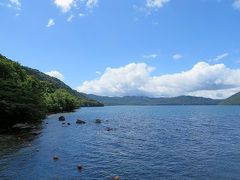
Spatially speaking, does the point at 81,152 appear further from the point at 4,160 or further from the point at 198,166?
the point at 198,166

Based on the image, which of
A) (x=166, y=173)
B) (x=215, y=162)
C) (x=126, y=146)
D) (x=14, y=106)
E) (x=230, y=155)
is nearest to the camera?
(x=166, y=173)

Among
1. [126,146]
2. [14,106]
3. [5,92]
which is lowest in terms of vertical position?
[126,146]

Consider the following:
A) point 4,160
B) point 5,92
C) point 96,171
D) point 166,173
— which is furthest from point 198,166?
point 5,92

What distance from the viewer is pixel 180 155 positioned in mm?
28938

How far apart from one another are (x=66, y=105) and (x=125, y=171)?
154m

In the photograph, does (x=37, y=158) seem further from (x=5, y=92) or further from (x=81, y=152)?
(x=5, y=92)

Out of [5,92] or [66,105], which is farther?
[66,105]

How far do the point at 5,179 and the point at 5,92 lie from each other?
111ft

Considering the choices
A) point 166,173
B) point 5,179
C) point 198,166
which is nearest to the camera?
point 5,179

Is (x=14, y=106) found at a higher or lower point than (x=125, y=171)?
higher

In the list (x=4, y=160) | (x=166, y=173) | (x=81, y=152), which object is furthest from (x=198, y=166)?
(x=4, y=160)

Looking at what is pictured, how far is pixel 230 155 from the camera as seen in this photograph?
28641 mm

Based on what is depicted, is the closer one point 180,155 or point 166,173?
point 166,173

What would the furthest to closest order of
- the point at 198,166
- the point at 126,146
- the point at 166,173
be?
the point at 126,146, the point at 198,166, the point at 166,173
